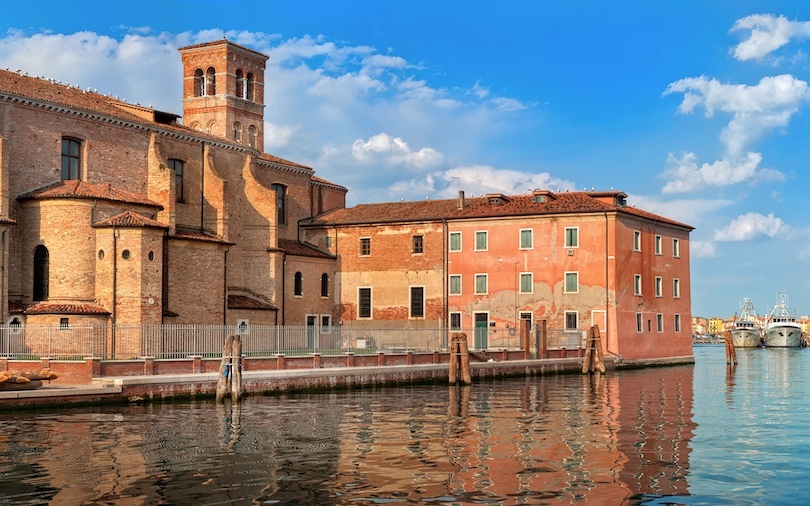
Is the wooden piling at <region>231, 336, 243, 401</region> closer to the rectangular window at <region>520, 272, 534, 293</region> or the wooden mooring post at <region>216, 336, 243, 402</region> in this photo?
the wooden mooring post at <region>216, 336, 243, 402</region>

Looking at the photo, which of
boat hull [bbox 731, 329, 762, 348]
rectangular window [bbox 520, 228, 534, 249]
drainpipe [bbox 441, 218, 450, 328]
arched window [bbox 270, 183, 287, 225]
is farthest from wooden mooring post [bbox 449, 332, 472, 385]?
boat hull [bbox 731, 329, 762, 348]

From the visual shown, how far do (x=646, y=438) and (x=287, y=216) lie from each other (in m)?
35.8

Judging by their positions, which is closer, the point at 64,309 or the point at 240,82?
the point at 64,309

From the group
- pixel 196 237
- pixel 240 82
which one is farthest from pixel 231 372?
pixel 240 82

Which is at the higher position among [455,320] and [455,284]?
[455,284]

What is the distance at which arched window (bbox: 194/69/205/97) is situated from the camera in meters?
55.7

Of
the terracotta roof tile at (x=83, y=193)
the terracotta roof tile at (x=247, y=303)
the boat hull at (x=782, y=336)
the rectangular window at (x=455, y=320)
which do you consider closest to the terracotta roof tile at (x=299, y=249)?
the terracotta roof tile at (x=247, y=303)

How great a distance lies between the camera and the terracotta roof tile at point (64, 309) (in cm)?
3384

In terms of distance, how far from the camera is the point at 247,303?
4403cm

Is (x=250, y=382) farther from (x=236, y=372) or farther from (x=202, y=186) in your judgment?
(x=202, y=186)

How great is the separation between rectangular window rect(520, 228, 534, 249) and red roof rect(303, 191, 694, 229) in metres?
0.91

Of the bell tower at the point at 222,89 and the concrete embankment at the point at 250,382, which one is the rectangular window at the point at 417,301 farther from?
the bell tower at the point at 222,89

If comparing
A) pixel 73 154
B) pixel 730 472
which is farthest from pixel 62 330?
pixel 730 472

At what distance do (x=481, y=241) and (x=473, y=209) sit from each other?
2.10 meters
